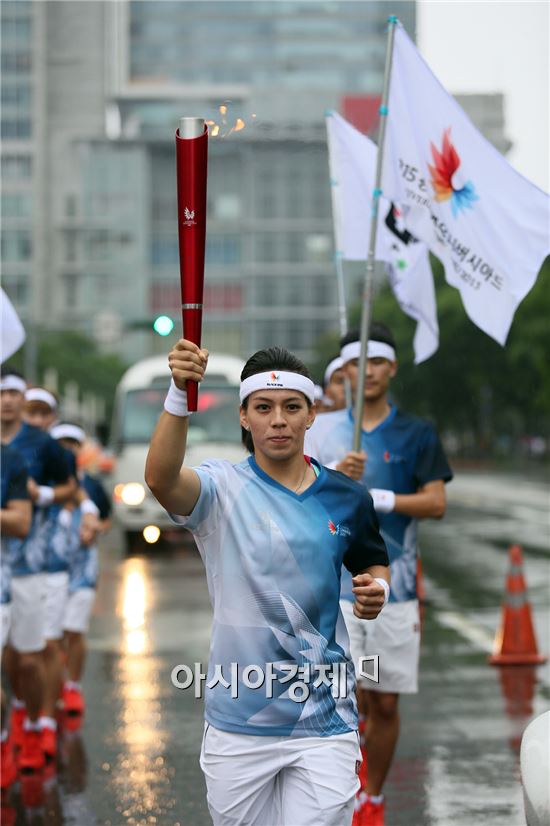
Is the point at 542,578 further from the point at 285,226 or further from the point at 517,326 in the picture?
the point at 285,226

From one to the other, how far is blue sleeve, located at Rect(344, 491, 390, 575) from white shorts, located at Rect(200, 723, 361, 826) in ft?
1.74

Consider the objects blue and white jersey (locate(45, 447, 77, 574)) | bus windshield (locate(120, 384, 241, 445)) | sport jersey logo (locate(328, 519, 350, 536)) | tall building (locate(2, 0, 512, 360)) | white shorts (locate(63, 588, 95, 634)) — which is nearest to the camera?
sport jersey logo (locate(328, 519, 350, 536))

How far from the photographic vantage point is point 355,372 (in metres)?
6.54

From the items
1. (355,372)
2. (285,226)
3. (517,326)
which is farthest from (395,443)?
(285,226)

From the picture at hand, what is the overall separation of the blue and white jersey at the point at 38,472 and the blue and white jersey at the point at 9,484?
487mm

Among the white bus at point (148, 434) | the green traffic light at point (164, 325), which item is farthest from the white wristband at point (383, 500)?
the white bus at point (148, 434)

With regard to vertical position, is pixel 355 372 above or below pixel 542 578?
above

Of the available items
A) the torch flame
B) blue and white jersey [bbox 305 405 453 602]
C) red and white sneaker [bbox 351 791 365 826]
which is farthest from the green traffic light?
red and white sneaker [bbox 351 791 365 826]

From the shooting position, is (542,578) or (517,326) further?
(517,326)

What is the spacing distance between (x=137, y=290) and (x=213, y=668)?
388 ft

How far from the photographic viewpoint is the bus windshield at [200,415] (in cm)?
2081

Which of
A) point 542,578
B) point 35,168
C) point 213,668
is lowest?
point 542,578

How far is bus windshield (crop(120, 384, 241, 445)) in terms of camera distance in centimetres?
2081

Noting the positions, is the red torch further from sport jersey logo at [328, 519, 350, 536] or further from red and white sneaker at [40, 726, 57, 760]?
red and white sneaker at [40, 726, 57, 760]
